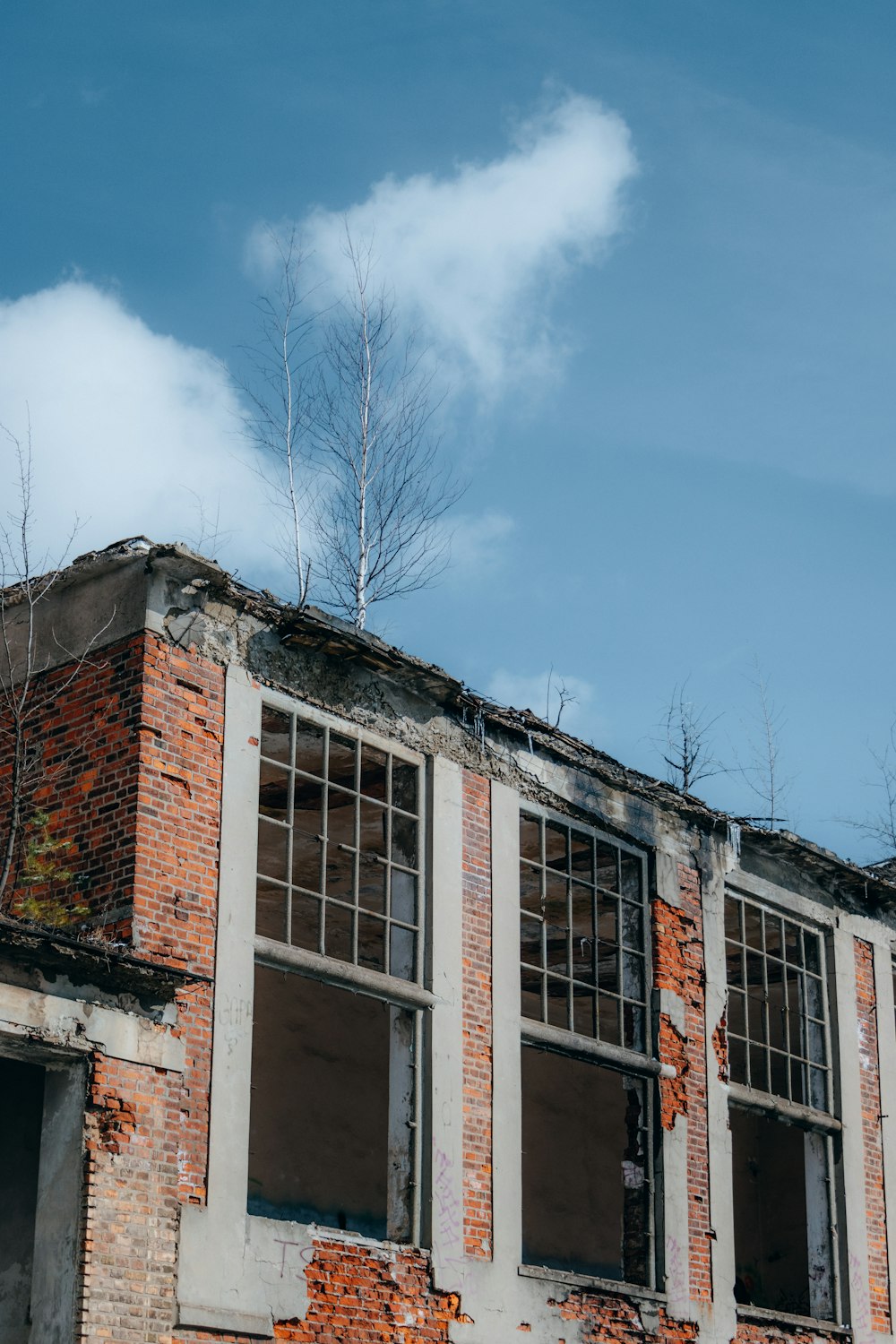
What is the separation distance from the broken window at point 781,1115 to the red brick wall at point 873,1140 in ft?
1.85

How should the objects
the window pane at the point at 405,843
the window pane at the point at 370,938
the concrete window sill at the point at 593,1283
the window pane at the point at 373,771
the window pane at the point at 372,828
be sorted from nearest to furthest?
the concrete window sill at the point at 593,1283
the window pane at the point at 373,771
the window pane at the point at 405,843
the window pane at the point at 372,828
the window pane at the point at 370,938

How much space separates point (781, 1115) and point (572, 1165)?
13.0 ft

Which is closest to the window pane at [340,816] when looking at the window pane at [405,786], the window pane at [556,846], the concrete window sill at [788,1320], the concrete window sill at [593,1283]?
the window pane at [405,786]

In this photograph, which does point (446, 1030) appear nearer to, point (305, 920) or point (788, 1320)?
point (788, 1320)

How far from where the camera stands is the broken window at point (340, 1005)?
13133 mm

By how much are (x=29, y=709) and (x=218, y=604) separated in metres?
1.58

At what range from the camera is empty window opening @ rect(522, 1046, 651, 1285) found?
19.4 m

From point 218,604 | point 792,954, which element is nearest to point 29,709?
point 218,604

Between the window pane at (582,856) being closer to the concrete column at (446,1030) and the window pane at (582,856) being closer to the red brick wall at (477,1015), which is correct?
the red brick wall at (477,1015)

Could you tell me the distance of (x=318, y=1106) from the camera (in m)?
17.6

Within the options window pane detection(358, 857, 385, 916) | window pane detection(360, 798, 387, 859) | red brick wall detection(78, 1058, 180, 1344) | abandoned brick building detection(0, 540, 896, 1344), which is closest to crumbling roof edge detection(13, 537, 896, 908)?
abandoned brick building detection(0, 540, 896, 1344)

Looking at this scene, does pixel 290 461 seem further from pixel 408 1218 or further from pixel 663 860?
pixel 408 1218

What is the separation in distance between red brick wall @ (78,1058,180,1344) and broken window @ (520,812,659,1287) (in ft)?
13.3

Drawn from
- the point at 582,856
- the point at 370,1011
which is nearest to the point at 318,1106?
the point at 370,1011
